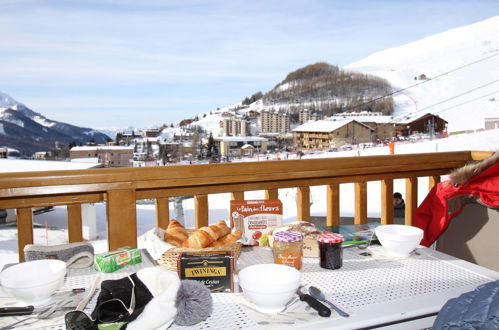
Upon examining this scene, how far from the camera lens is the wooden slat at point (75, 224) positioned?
145 centimetres

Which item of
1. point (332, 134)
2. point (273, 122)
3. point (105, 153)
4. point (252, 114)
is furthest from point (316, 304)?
point (252, 114)

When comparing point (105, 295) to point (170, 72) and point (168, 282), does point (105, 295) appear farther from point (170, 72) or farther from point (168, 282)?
point (170, 72)

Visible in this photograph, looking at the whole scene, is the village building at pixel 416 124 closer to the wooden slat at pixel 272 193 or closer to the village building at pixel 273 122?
the village building at pixel 273 122

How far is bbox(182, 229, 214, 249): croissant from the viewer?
101cm

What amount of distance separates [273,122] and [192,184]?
13652 millimetres

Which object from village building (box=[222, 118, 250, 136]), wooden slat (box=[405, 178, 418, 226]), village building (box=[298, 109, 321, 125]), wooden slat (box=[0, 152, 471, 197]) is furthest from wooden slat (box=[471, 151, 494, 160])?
village building (box=[298, 109, 321, 125])

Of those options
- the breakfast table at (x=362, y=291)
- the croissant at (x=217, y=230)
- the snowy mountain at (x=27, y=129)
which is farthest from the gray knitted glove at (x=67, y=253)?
the snowy mountain at (x=27, y=129)

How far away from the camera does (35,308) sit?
78 cm

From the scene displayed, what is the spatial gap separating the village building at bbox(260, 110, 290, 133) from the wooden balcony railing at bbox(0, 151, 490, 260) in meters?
12.6

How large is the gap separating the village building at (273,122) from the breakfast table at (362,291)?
13.4m

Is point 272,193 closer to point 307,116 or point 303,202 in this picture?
point 303,202

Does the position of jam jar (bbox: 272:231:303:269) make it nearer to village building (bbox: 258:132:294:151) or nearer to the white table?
the white table

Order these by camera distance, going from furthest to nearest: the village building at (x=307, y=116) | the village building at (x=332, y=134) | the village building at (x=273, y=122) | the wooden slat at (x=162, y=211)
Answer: the village building at (x=307, y=116) < the village building at (x=273, y=122) < the village building at (x=332, y=134) < the wooden slat at (x=162, y=211)

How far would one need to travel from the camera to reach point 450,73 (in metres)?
17.0
